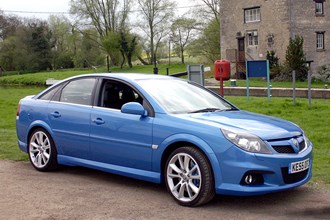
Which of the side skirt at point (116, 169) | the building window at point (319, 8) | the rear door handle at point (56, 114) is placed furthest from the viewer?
the building window at point (319, 8)

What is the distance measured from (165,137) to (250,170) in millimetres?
1102

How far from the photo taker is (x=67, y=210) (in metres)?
5.39

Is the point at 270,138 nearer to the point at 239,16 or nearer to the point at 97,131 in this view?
the point at 97,131

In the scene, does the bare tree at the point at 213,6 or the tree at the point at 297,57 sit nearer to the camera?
the tree at the point at 297,57

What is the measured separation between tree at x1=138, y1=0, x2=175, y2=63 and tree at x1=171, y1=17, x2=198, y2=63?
1.55 m

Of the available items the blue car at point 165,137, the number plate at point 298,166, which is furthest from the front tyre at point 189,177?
the number plate at point 298,166

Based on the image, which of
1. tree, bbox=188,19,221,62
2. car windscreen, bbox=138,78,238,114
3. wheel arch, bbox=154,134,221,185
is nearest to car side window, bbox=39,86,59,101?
car windscreen, bbox=138,78,238,114

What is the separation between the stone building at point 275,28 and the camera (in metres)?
40.8

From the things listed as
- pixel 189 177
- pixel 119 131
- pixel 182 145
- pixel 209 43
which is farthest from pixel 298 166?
pixel 209 43

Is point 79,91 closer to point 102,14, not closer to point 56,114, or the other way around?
point 56,114

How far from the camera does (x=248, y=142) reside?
5266 mm

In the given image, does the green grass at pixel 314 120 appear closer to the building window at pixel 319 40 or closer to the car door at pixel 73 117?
the car door at pixel 73 117

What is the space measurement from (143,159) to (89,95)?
1.47 m

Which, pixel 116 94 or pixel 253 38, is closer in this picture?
pixel 116 94
